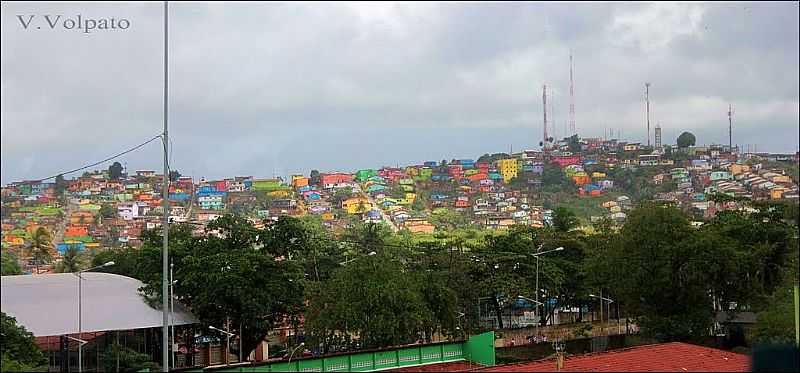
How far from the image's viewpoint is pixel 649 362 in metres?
20.0

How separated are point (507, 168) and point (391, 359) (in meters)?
82.0

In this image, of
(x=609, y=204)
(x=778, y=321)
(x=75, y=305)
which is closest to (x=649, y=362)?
(x=778, y=321)

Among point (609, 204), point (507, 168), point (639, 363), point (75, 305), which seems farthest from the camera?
point (507, 168)

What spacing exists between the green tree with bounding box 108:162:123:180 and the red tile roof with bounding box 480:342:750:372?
42734 millimetres

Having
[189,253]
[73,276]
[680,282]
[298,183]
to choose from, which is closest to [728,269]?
[680,282]

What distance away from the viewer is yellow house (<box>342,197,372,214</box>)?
91625mm

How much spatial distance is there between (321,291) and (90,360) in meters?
10.5

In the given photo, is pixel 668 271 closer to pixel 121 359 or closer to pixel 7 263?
pixel 121 359

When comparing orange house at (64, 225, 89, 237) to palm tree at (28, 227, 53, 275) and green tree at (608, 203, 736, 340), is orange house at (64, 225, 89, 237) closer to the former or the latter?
palm tree at (28, 227, 53, 275)

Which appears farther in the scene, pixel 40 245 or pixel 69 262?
pixel 69 262

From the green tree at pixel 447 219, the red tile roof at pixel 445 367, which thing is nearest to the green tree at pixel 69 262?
the red tile roof at pixel 445 367

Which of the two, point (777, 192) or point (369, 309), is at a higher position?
point (777, 192)

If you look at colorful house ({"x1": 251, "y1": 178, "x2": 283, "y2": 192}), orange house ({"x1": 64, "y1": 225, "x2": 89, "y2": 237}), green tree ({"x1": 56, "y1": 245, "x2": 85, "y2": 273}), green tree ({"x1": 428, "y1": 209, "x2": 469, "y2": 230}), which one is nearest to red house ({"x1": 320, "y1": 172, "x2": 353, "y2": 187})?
colorful house ({"x1": 251, "y1": 178, "x2": 283, "y2": 192})

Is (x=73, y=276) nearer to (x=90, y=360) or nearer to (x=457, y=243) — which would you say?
(x=90, y=360)
